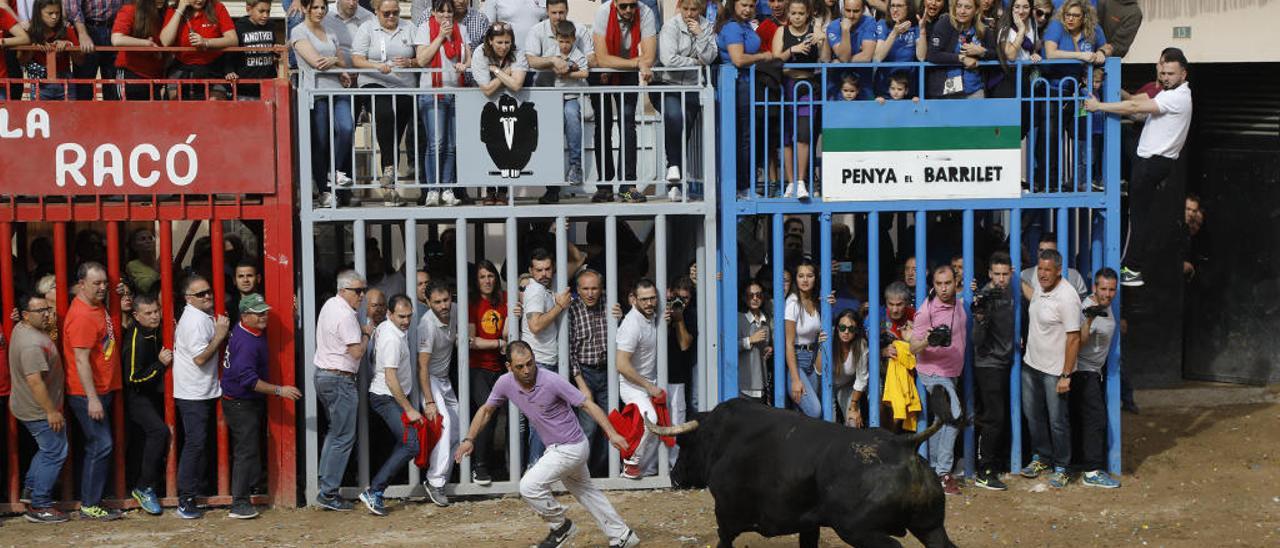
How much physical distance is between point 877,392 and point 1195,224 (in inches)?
212

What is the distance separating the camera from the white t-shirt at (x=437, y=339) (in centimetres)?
1410

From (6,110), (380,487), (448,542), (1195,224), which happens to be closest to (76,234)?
(6,110)

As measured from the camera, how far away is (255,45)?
566 inches

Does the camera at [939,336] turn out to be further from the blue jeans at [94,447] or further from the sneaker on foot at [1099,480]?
the blue jeans at [94,447]

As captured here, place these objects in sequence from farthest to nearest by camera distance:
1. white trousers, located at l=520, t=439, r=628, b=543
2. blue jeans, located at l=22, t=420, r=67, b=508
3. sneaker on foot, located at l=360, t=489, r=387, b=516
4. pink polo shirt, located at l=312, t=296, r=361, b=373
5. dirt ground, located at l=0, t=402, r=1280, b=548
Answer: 1. sneaker on foot, located at l=360, t=489, r=387, b=516
2. pink polo shirt, located at l=312, t=296, r=361, b=373
3. blue jeans, located at l=22, t=420, r=67, b=508
4. dirt ground, located at l=0, t=402, r=1280, b=548
5. white trousers, located at l=520, t=439, r=628, b=543

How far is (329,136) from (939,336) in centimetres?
465

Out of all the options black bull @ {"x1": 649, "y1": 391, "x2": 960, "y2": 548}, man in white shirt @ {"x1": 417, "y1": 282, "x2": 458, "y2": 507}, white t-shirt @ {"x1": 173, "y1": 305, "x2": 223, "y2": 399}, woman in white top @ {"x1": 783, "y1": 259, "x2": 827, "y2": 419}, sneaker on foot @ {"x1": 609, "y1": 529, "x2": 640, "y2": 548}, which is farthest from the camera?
woman in white top @ {"x1": 783, "y1": 259, "x2": 827, "y2": 419}

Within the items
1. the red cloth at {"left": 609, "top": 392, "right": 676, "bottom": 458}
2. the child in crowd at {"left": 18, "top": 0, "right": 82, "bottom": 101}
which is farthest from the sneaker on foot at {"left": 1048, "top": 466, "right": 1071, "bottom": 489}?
the child in crowd at {"left": 18, "top": 0, "right": 82, "bottom": 101}

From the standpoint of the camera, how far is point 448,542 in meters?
13.2

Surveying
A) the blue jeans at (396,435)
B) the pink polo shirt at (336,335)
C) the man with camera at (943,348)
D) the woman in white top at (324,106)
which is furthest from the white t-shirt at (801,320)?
the woman in white top at (324,106)

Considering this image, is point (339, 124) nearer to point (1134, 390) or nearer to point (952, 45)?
point (952, 45)

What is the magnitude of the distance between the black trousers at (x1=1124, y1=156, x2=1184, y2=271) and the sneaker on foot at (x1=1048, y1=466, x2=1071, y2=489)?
1.96 metres

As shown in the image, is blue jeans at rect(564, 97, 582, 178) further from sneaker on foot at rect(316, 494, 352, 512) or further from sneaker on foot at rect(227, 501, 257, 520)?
sneaker on foot at rect(227, 501, 257, 520)

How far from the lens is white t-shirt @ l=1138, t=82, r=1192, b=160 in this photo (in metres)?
14.7
